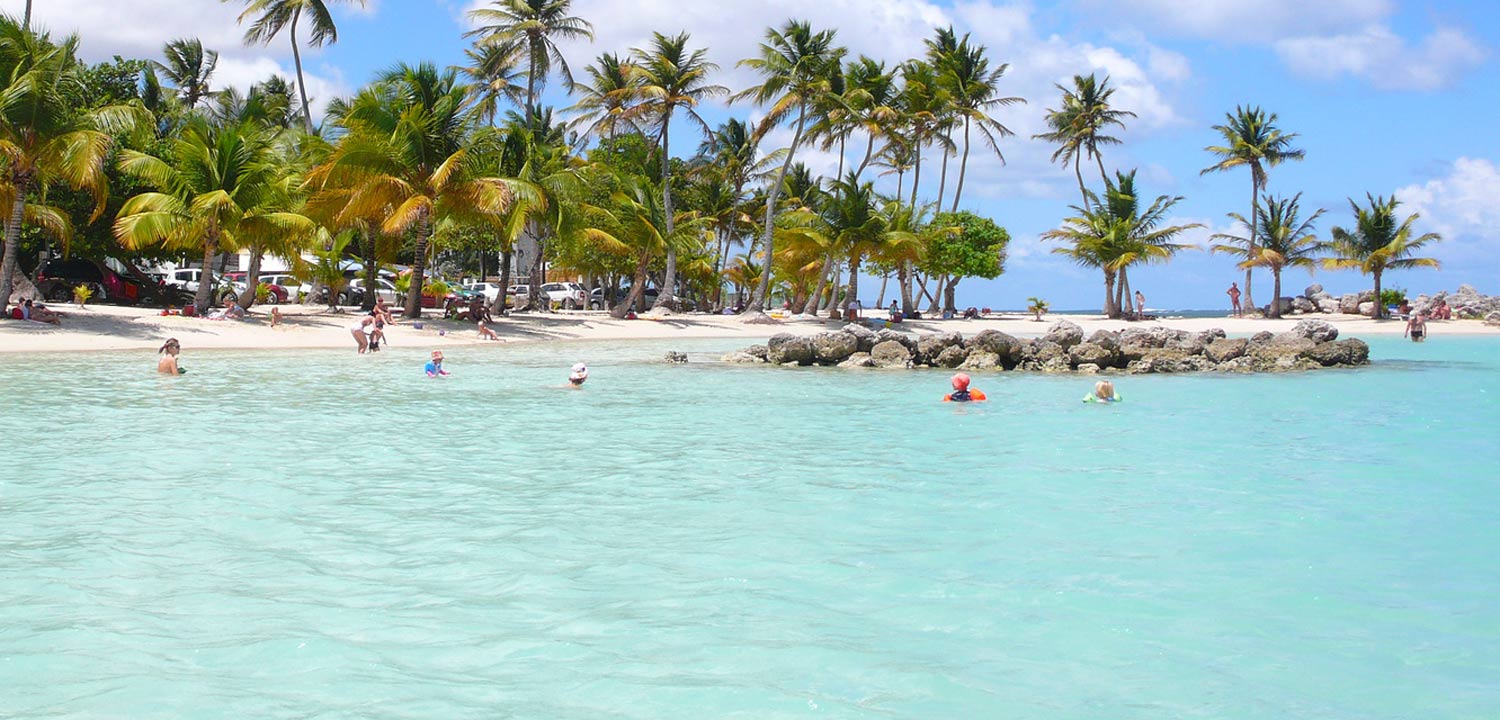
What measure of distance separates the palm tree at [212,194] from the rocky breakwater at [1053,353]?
12855 millimetres

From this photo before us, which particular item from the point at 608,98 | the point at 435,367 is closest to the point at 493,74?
the point at 608,98

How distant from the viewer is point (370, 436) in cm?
1206

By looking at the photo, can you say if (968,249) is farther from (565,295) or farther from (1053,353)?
(1053,353)

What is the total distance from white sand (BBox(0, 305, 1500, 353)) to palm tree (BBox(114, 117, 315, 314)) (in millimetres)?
2132

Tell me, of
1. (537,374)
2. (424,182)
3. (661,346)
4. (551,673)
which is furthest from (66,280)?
(551,673)

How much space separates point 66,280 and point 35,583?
31.5 meters

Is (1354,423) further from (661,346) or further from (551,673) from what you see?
(661,346)

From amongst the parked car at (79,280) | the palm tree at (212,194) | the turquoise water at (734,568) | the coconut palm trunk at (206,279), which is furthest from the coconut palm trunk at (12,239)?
the turquoise water at (734,568)

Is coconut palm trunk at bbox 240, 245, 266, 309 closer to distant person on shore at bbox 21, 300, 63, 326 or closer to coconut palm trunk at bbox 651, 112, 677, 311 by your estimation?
distant person on shore at bbox 21, 300, 63, 326

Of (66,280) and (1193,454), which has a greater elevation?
(66,280)

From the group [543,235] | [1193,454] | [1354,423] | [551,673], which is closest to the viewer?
[551,673]

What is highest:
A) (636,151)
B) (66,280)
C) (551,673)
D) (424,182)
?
(636,151)

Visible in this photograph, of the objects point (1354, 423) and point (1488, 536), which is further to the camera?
point (1354, 423)

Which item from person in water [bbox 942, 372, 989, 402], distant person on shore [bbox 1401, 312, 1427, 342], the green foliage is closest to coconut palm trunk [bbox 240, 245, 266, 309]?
person in water [bbox 942, 372, 989, 402]
